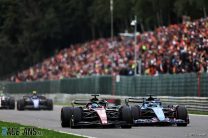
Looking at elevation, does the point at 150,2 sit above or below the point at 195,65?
above

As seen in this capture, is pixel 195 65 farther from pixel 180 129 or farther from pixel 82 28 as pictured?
pixel 82 28

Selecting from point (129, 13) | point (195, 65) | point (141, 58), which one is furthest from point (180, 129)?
point (129, 13)

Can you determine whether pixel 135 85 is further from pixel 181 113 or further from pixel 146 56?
pixel 181 113

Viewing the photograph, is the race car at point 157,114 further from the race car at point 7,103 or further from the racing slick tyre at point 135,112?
the race car at point 7,103

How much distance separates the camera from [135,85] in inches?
1563

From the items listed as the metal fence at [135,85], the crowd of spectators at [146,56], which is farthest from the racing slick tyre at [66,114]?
the crowd of spectators at [146,56]

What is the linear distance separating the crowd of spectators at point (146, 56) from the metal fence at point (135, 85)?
1338mm

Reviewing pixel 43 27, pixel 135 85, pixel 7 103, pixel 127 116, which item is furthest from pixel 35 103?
pixel 43 27

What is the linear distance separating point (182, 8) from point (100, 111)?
34.2 meters

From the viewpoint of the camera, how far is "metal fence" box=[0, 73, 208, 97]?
33156mm

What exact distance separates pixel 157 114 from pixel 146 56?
23.7m

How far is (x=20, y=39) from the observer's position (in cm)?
8638

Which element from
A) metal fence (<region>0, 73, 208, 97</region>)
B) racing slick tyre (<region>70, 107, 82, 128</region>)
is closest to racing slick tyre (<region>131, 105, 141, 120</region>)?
racing slick tyre (<region>70, 107, 82, 128</region>)

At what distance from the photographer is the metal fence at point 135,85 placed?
109 feet
